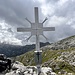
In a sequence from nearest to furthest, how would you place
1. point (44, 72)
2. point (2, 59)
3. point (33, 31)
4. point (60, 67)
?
1. point (33, 31)
2. point (44, 72)
3. point (2, 59)
4. point (60, 67)

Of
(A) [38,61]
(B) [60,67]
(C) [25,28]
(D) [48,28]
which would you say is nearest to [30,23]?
(C) [25,28]

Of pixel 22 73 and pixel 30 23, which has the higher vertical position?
pixel 30 23

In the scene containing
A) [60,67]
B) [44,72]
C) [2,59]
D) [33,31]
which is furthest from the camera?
[60,67]

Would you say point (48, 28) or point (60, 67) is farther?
point (60, 67)

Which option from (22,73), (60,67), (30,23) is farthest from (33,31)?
(60,67)

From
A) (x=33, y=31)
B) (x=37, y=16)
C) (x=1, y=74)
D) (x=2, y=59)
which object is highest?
(x=37, y=16)

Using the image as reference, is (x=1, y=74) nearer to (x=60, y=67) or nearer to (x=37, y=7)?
(x=37, y=7)

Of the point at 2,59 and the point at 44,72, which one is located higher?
the point at 2,59

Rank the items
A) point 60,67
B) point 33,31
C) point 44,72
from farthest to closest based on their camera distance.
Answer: point 60,67
point 44,72
point 33,31

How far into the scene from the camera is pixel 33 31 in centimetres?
3916

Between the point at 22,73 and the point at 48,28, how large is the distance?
9.69m

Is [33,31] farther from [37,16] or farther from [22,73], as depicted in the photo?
[22,73]

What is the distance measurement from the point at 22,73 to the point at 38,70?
301 centimetres

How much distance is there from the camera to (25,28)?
39844 millimetres
